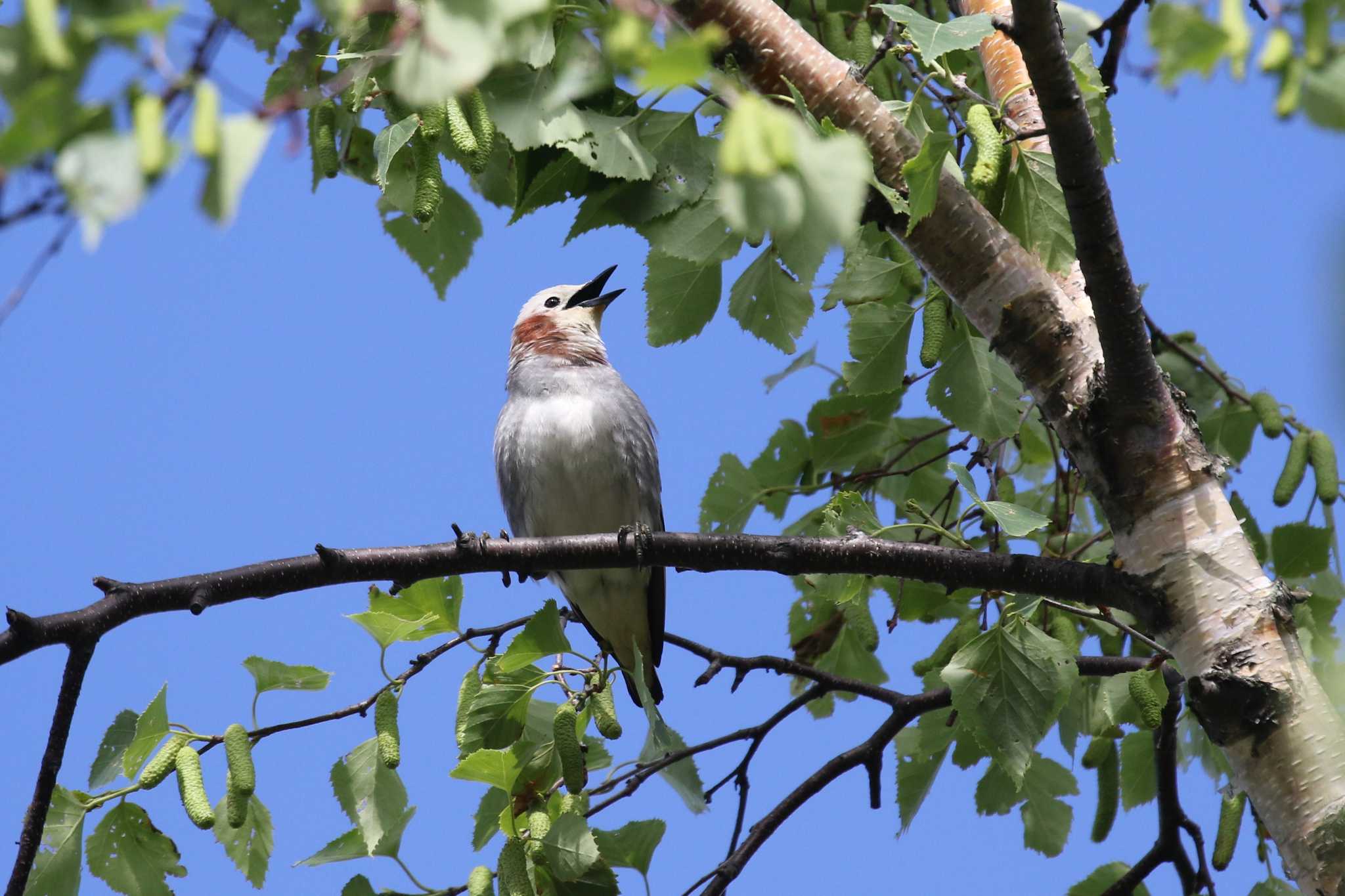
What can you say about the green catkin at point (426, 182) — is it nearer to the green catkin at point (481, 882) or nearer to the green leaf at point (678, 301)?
the green leaf at point (678, 301)

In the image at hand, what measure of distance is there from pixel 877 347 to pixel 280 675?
2.14m

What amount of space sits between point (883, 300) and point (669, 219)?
1.68 metres

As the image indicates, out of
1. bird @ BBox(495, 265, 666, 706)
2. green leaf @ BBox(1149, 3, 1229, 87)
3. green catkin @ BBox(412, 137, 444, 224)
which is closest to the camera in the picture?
green leaf @ BBox(1149, 3, 1229, 87)

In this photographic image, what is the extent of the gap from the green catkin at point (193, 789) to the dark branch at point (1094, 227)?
2.48 metres

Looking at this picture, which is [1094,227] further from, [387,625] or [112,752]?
[112,752]

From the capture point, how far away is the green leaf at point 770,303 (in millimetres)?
3848

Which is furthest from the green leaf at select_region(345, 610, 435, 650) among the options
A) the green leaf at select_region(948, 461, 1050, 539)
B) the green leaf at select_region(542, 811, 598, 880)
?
the green leaf at select_region(948, 461, 1050, 539)

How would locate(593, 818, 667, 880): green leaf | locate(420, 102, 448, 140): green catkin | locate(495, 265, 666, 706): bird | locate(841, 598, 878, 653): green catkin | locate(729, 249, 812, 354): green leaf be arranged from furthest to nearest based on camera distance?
1. locate(495, 265, 666, 706): bird
2. locate(841, 598, 878, 653): green catkin
3. locate(729, 249, 812, 354): green leaf
4. locate(593, 818, 667, 880): green leaf
5. locate(420, 102, 448, 140): green catkin

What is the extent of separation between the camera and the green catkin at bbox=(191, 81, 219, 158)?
1230mm

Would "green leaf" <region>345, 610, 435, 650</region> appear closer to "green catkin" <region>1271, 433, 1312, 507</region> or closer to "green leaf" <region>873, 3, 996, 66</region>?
"green leaf" <region>873, 3, 996, 66</region>

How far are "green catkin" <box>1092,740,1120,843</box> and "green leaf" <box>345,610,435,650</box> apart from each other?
2431 millimetres

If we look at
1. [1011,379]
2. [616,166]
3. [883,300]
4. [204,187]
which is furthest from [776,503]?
[204,187]

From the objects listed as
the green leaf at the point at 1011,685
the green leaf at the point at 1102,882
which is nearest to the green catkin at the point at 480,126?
the green leaf at the point at 1011,685

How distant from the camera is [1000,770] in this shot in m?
4.54
